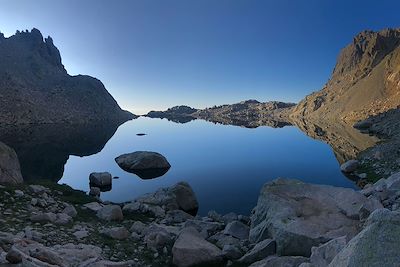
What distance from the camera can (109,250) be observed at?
52.6 feet

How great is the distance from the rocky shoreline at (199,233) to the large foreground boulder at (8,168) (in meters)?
0.17

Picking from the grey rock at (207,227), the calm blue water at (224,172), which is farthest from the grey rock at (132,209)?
the calm blue water at (224,172)

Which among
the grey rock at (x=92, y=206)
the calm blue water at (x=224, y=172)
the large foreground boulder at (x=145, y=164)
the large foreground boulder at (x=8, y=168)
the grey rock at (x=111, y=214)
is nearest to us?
the grey rock at (x=111, y=214)

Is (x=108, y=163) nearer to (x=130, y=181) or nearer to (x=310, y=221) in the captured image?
(x=130, y=181)

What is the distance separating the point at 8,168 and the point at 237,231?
58.6ft

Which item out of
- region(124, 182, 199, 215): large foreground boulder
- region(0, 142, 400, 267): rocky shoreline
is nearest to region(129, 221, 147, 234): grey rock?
region(0, 142, 400, 267): rocky shoreline

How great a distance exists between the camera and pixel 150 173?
4844 cm

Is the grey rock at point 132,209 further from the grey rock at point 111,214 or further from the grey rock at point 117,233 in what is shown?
the grey rock at point 117,233

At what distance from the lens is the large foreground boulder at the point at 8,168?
23.8 metres

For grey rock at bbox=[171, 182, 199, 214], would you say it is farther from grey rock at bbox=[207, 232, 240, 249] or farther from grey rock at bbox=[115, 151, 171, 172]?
grey rock at bbox=[115, 151, 171, 172]

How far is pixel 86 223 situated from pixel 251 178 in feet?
89.7

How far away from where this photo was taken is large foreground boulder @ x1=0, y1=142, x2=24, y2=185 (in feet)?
78.0

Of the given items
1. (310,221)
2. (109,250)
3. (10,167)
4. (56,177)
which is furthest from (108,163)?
(310,221)

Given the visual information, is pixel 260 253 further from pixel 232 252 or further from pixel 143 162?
pixel 143 162
